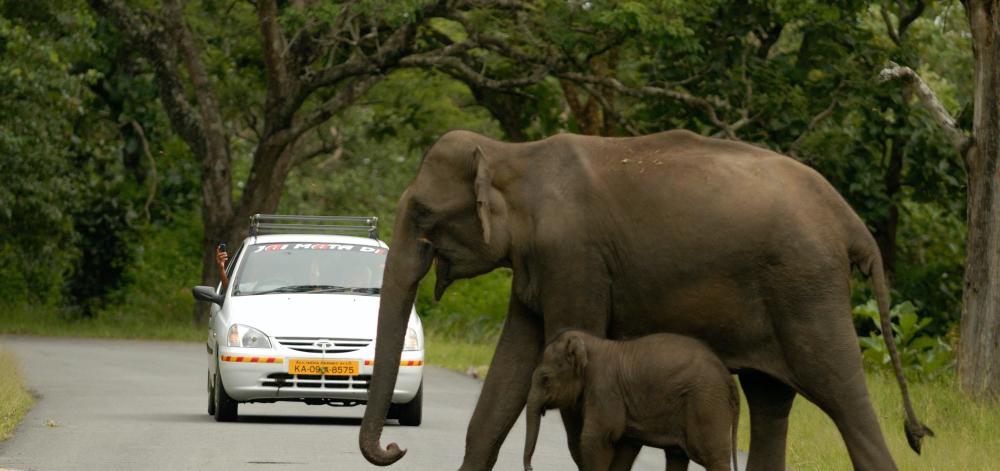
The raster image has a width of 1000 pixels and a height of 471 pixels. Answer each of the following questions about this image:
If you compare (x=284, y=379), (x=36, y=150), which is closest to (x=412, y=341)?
(x=284, y=379)

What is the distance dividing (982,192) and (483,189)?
1053 centimetres

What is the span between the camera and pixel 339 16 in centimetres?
3050

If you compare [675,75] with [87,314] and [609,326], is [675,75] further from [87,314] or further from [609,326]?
[609,326]

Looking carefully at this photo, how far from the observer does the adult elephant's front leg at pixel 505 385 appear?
29.7 ft

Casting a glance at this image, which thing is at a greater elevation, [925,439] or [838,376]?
[838,376]

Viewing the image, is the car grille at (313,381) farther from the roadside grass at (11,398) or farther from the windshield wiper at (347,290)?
the roadside grass at (11,398)

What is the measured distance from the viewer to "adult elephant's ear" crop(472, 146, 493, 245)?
27.8 feet

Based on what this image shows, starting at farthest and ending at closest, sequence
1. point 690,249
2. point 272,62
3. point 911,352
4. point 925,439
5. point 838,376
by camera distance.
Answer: point 272,62
point 911,352
point 925,439
point 838,376
point 690,249

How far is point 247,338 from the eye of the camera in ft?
55.1

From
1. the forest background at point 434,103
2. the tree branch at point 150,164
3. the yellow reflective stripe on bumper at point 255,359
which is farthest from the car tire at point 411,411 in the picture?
the tree branch at point 150,164

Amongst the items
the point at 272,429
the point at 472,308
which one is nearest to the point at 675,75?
the point at 472,308

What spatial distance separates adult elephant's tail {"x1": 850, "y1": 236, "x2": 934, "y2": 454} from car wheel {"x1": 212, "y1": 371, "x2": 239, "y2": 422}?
8974mm

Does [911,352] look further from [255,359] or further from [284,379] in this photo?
[255,359]

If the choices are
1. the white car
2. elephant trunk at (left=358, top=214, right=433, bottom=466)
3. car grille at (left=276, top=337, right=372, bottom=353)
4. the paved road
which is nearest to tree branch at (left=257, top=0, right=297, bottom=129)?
the paved road
